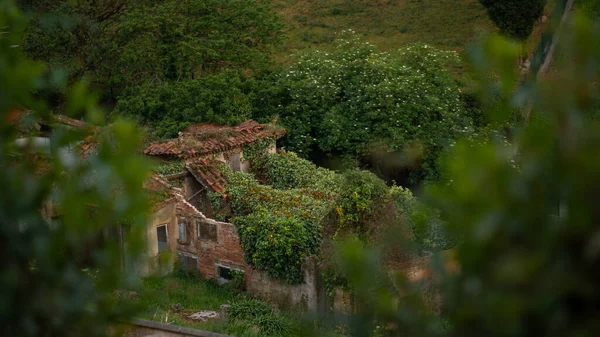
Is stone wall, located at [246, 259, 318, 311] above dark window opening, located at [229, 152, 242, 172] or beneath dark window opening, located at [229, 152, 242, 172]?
beneath

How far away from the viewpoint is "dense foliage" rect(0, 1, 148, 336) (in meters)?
2.36

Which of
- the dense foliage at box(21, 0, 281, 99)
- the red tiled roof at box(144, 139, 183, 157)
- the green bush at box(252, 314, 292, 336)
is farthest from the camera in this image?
the dense foliage at box(21, 0, 281, 99)

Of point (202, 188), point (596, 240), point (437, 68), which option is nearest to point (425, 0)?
point (437, 68)

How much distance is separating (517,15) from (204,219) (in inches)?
519

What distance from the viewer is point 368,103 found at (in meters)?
18.9

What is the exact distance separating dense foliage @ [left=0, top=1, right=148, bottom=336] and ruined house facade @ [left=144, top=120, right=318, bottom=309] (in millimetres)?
10705

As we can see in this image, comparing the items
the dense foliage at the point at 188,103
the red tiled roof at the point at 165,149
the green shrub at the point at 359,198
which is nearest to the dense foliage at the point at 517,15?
the dense foliage at the point at 188,103

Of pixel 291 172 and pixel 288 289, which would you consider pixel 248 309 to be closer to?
pixel 288 289

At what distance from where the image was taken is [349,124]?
19156mm

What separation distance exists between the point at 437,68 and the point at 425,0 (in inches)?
469

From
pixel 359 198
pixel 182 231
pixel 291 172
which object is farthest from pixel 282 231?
pixel 291 172

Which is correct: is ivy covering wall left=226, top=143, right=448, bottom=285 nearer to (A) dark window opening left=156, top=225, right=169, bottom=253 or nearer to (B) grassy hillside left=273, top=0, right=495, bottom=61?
(A) dark window opening left=156, top=225, right=169, bottom=253

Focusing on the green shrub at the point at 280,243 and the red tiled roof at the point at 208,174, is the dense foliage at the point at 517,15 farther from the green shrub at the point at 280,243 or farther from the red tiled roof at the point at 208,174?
the green shrub at the point at 280,243

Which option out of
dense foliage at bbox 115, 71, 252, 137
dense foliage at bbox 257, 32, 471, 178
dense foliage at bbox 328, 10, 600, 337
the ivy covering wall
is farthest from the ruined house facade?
dense foliage at bbox 328, 10, 600, 337
